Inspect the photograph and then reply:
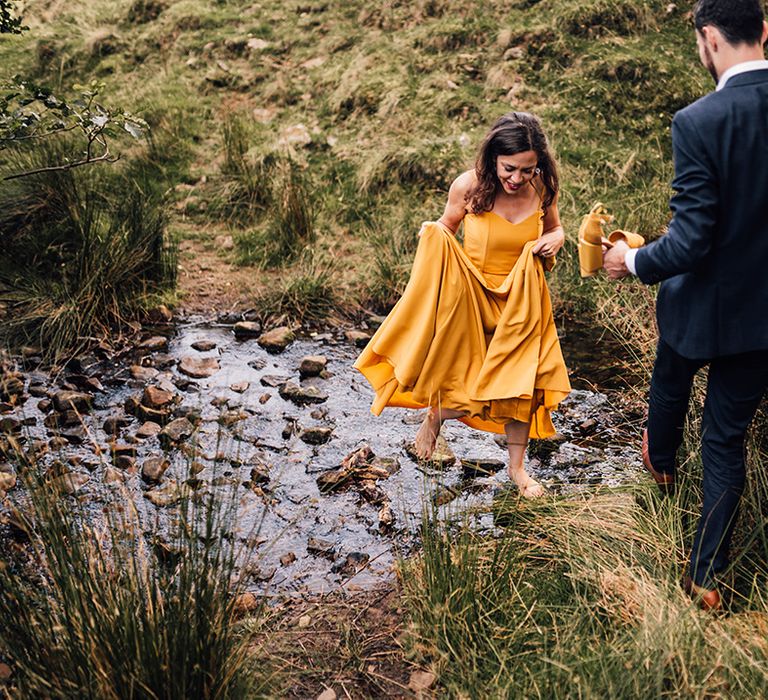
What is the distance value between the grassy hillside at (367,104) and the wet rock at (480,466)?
212 cm

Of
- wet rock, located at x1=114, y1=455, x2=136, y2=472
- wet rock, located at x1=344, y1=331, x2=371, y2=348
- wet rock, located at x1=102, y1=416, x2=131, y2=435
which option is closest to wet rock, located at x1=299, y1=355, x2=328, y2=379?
wet rock, located at x1=344, y1=331, x2=371, y2=348

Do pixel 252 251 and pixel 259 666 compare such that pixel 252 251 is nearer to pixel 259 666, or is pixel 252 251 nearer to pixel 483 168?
pixel 483 168

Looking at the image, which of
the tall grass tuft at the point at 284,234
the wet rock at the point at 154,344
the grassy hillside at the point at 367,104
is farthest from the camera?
Result: the grassy hillside at the point at 367,104

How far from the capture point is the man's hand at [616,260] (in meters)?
2.91

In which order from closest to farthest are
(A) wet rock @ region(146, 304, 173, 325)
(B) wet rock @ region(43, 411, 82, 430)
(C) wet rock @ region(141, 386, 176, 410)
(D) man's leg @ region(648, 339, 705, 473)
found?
(D) man's leg @ region(648, 339, 705, 473), (B) wet rock @ region(43, 411, 82, 430), (C) wet rock @ region(141, 386, 176, 410), (A) wet rock @ region(146, 304, 173, 325)

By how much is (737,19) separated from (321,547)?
265 cm

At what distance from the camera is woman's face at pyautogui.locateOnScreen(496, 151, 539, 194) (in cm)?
351

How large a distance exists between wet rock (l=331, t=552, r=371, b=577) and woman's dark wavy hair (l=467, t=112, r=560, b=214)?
68.3 inches

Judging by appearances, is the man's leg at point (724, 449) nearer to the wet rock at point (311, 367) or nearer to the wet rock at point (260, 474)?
the wet rock at point (260, 474)

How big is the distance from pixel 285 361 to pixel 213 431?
3.40 feet

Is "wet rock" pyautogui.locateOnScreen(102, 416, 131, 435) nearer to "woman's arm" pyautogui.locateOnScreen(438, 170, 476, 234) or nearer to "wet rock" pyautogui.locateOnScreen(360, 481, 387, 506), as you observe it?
"wet rock" pyautogui.locateOnScreen(360, 481, 387, 506)

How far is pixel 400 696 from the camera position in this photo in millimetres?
2648

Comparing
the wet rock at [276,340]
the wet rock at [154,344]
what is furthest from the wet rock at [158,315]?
the wet rock at [276,340]

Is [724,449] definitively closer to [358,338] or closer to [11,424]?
[358,338]
